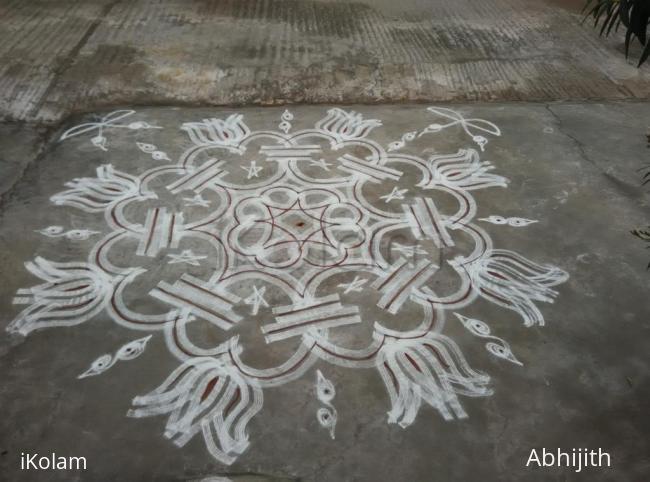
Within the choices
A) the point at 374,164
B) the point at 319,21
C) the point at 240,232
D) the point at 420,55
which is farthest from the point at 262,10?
the point at 240,232

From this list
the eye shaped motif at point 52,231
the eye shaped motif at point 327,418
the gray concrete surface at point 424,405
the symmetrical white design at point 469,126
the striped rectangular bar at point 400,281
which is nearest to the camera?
the gray concrete surface at point 424,405

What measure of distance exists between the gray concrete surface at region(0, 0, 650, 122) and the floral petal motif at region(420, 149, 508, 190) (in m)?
0.83

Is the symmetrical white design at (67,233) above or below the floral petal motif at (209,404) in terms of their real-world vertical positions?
below

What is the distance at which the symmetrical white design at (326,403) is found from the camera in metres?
2.03

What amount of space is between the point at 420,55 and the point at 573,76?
1210 mm

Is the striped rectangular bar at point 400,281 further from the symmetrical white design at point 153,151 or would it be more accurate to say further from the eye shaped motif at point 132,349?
the symmetrical white design at point 153,151

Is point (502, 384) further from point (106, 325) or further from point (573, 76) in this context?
point (573, 76)

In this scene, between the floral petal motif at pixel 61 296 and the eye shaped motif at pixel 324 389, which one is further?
the floral petal motif at pixel 61 296

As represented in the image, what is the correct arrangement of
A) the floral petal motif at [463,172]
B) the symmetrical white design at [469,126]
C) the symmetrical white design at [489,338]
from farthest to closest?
the symmetrical white design at [469,126] → the floral petal motif at [463,172] → the symmetrical white design at [489,338]

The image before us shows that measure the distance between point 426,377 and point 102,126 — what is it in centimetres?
266

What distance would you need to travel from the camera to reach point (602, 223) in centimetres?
297

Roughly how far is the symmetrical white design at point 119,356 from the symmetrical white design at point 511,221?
5.98 feet

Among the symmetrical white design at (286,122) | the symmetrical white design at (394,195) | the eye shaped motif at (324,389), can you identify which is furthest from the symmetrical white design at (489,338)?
the symmetrical white design at (286,122)

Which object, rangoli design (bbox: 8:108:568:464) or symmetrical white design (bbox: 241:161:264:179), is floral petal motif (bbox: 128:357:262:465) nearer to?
rangoli design (bbox: 8:108:568:464)
